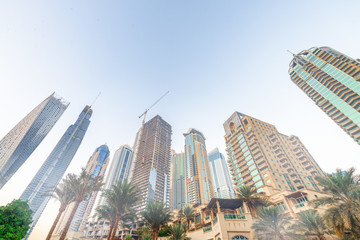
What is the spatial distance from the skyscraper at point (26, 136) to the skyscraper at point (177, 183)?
121 metres

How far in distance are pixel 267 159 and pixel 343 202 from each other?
46.7 m

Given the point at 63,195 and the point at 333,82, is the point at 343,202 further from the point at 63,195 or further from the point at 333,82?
the point at 333,82

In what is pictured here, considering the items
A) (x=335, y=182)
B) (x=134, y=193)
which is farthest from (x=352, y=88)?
(x=134, y=193)

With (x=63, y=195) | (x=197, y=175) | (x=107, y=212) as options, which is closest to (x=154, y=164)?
(x=197, y=175)

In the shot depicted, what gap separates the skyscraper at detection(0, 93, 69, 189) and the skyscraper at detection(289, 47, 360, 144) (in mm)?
164427

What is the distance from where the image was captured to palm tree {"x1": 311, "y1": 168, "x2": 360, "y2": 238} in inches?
695

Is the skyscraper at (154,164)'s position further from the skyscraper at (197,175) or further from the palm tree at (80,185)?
the palm tree at (80,185)

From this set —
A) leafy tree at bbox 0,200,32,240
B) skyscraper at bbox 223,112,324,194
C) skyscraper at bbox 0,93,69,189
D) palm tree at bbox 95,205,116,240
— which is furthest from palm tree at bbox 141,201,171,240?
skyscraper at bbox 0,93,69,189

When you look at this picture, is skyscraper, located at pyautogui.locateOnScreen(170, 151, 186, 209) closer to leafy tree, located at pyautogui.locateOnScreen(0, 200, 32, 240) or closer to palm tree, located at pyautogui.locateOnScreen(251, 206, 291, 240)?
palm tree, located at pyautogui.locateOnScreen(251, 206, 291, 240)

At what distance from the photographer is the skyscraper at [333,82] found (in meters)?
59.8

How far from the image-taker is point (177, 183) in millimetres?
164250

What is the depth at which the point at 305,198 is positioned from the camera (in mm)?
33375

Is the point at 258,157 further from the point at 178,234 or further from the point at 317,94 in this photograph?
the point at 178,234

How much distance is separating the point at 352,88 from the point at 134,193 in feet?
268
